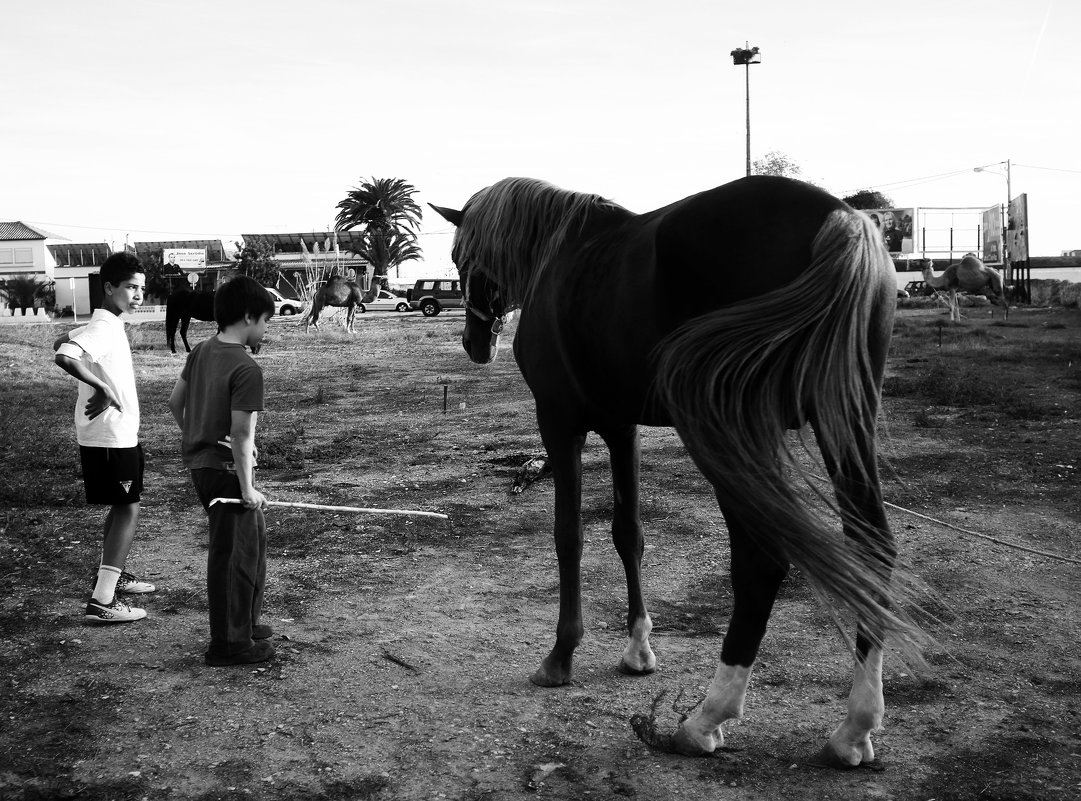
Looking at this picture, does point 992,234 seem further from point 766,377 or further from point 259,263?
point 766,377

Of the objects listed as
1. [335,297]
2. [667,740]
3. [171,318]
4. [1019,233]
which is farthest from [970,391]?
[1019,233]

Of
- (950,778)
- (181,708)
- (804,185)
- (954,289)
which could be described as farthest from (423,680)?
(954,289)

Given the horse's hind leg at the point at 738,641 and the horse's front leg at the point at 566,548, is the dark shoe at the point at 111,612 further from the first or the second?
the horse's hind leg at the point at 738,641

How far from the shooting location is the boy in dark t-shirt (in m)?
3.54

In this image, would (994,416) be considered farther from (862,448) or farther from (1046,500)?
(862,448)

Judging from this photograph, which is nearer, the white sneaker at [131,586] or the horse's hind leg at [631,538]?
the horse's hind leg at [631,538]

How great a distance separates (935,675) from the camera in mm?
3336

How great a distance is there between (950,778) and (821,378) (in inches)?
48.3

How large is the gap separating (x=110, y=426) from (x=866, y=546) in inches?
127

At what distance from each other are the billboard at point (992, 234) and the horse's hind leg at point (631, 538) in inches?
1977

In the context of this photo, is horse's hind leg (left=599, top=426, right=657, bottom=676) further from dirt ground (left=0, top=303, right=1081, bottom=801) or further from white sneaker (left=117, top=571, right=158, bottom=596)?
white sneaker (left=117, top=571, right=158, bottom=596)

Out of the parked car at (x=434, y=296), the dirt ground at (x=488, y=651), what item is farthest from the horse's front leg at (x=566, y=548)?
the parked car at (x=434, y=296)

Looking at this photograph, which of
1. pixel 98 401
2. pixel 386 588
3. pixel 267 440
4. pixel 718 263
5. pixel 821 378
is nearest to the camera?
pixel 821 378

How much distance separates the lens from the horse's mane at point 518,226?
3.56 metres
